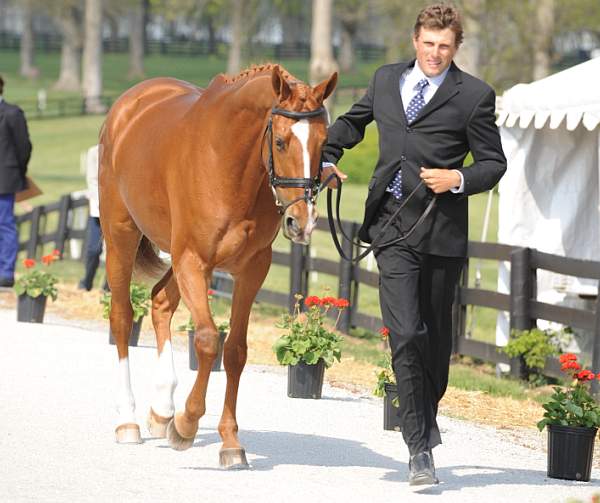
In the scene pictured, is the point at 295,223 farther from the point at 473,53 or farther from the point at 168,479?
the point at 473,53

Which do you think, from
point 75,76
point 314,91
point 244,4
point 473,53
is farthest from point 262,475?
point 75,76

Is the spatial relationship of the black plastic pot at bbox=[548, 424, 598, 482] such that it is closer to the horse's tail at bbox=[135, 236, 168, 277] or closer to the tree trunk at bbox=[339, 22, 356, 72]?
the horse's tail at bbox=[135, 236, 168, 277]

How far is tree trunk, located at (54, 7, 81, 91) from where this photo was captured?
237 ft

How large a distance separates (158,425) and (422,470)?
2.06 meters

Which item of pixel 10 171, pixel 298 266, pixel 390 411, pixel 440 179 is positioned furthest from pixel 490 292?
pixel 440 179

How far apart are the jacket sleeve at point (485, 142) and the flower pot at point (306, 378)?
367cm

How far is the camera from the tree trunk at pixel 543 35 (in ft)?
142

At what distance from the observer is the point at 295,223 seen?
7.23 meters

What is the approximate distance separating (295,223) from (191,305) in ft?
3.48

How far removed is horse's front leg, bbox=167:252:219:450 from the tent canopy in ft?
17.2

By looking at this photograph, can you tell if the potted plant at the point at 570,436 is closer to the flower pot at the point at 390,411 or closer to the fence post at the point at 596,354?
the flower pot at the point at 390,411

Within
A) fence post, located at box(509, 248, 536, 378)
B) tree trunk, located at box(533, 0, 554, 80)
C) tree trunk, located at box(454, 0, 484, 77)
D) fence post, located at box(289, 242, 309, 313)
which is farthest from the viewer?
tree trunk, located at box(533, 0, 554, 80)

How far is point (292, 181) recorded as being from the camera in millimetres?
7301

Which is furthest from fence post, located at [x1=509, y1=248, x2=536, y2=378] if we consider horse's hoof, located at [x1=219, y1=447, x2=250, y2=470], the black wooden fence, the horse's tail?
horse's hoof, located at [x1=219, y1=447, x2=250, y2=470]
